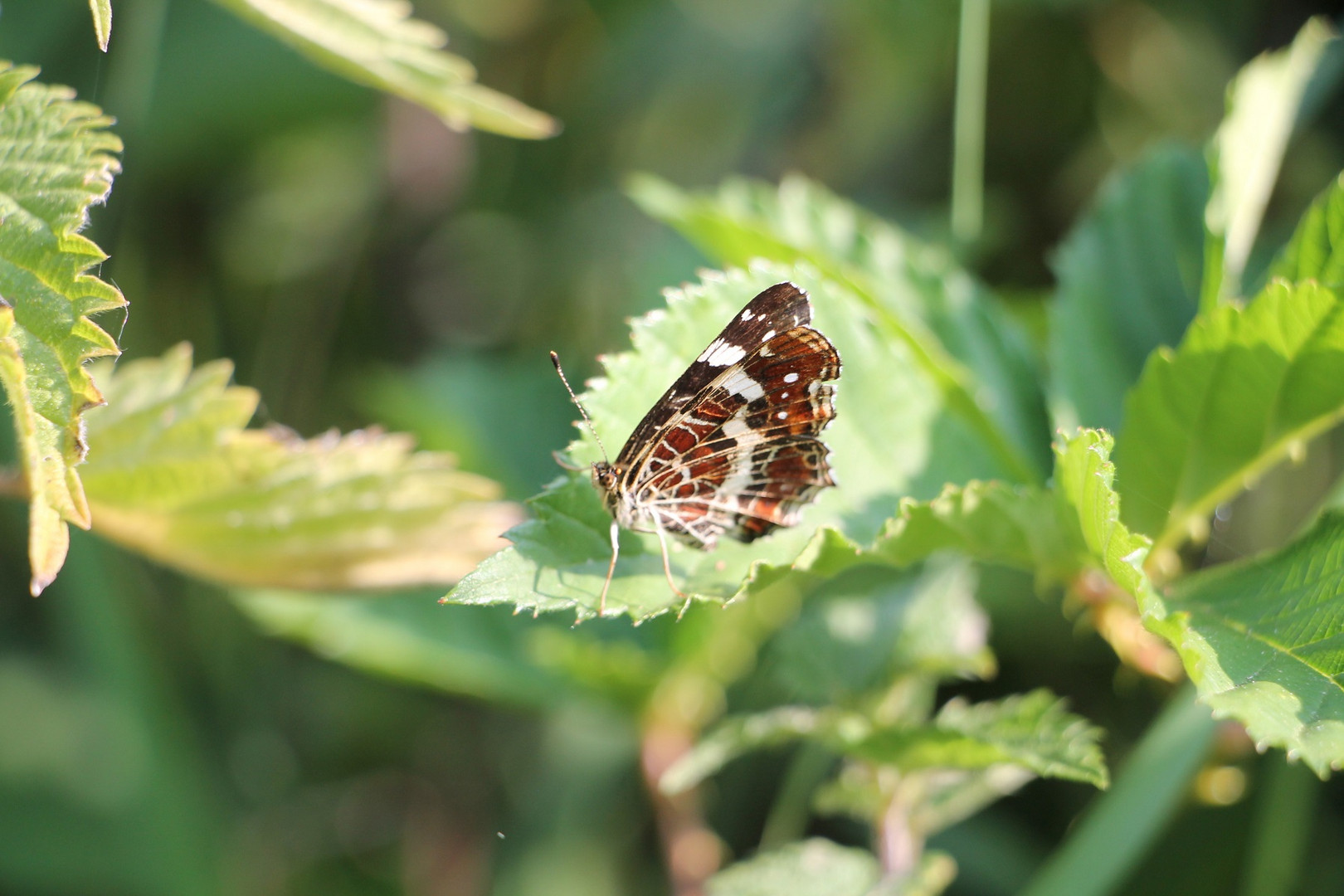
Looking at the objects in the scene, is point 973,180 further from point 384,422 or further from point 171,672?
point 171,672

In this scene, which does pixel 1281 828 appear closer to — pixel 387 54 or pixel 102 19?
pixel 387 54

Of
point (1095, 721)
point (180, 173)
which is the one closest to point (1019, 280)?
point (1095, 721)

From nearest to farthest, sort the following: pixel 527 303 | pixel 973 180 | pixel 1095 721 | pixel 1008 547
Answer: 1. pixel 1008 547
2. pixel 973 180
3. pixel 1095 721
4. pixel 527 303

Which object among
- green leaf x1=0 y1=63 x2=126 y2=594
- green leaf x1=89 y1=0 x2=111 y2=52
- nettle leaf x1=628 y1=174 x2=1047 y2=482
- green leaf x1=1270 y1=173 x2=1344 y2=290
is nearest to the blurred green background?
nettle leaf x1=628 y1=174 x2=1047 y2=482

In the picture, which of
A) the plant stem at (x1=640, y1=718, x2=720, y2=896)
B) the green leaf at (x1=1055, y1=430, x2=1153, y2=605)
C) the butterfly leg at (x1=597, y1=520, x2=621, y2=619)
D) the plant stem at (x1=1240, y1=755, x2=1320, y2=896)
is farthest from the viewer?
the plant stem at (x1=640, y1=718, x2=720, y2=896)

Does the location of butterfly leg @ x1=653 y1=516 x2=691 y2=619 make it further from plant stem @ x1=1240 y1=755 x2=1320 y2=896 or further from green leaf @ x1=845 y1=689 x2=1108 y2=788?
plant stem @ x1=1240 y1=755 x2=1320 y2=896
